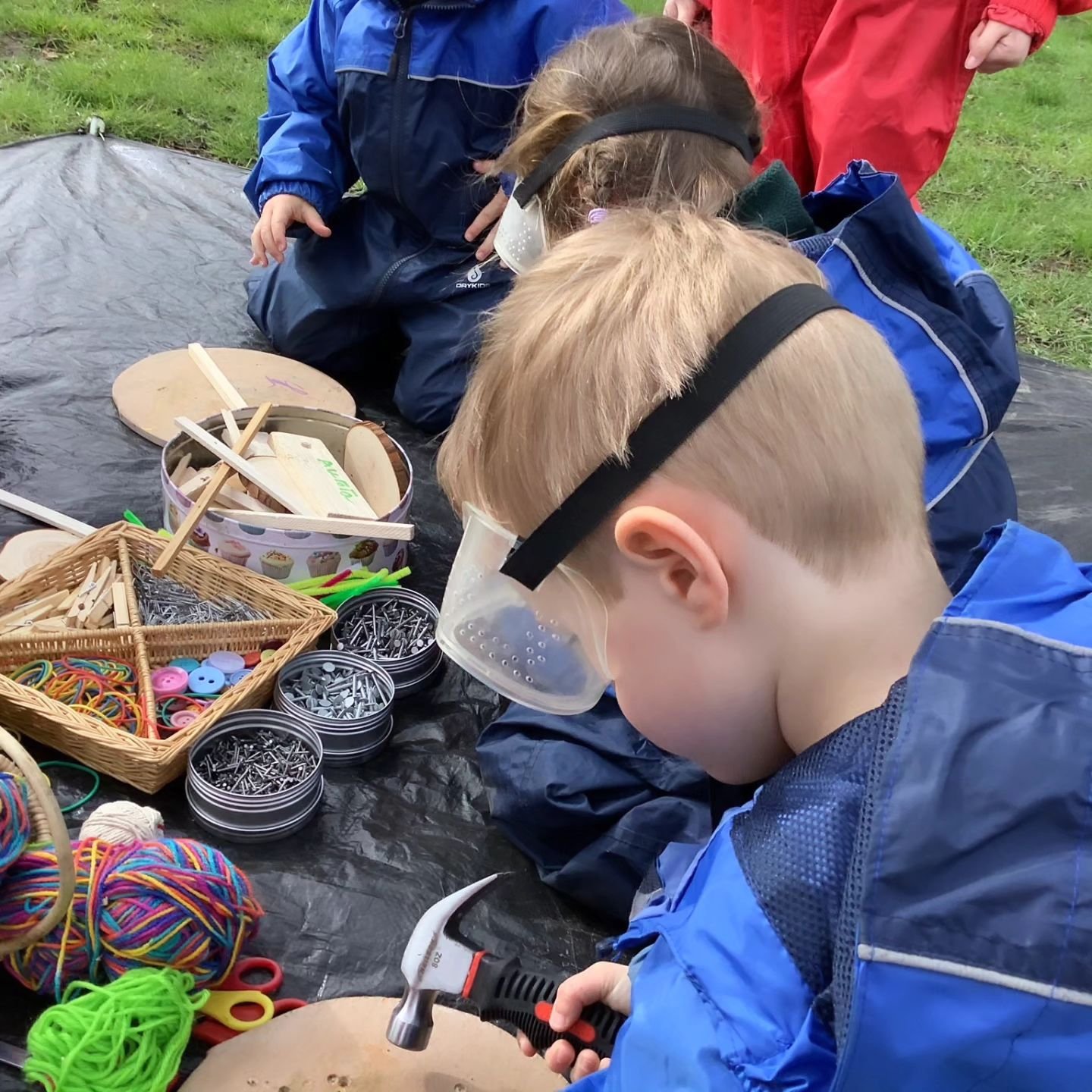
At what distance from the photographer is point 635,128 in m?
1.47

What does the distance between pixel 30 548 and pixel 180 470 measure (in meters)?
0.27

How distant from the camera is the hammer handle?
111cm

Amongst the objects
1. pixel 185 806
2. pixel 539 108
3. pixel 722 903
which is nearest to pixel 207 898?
pixel 185 806

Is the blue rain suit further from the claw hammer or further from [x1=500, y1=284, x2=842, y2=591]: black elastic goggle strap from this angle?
[x1=500, y1=284, x2=842, y2=591]: black elastic goggle strap

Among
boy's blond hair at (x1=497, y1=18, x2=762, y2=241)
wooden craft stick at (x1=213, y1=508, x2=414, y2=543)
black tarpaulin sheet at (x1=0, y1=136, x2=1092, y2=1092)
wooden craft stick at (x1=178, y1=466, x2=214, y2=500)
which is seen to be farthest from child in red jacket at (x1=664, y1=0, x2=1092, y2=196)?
wooden craft stick at (x1=178, y1=466, x2=214, y2=500)

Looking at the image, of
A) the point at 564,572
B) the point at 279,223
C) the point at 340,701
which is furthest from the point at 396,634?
the point at 279,223

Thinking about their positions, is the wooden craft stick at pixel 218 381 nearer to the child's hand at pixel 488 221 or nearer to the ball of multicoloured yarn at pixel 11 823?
the child's hand at pixel 488 221

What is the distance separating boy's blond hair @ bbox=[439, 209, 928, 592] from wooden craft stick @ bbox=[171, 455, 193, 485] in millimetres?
1119

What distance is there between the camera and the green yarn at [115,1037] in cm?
109

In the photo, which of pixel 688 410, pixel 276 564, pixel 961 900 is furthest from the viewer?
pixel 276 564

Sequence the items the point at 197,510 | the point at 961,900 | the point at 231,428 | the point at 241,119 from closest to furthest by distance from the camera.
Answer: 1. the point at 961,900
2. the point at 197,510
3. the point at 231,428
4. the point at 241,119

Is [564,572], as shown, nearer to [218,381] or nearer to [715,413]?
[715,413]

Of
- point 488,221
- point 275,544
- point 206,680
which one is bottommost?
point 206,680

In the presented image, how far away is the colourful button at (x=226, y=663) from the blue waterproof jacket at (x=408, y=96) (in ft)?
3.76
